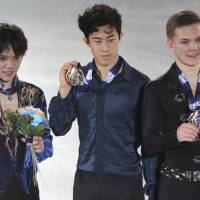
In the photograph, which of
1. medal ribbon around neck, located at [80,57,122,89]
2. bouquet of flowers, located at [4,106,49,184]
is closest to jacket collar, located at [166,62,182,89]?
medal ribbon around neck, located at [80,57,122,89]

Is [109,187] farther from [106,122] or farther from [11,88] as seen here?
[11,88]

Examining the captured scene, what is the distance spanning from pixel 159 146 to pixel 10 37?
3.58ft

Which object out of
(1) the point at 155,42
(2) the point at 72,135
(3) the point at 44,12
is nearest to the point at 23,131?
(2) the point at 72,135

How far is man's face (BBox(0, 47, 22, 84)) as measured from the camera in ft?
13.8

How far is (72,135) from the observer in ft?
20.5

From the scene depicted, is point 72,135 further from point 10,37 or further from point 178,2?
point 178,2

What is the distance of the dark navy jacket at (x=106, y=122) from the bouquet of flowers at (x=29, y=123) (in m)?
0.19

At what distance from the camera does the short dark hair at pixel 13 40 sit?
4277mm

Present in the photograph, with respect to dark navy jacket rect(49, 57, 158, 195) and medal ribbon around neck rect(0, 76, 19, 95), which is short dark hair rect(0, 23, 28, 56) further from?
dark navy jacket rect(49, 57, 158, 195)

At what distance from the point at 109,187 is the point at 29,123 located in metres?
0.55

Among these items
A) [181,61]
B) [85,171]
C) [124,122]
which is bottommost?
[85,171]

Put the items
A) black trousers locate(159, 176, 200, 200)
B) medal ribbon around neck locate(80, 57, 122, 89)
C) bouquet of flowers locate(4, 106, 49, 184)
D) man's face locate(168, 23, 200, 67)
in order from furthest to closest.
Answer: medal ribbon around neck locate(80, 57, 122, 89)
bouquet of flowers locate(4, 106, 49, 184)
man's face locate(168, 23, 200, 67)
black trousers locate(159, 176, 200, 200)

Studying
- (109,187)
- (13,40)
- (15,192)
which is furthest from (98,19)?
(15,192)

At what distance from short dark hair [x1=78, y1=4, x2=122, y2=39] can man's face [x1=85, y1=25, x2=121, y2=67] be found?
1.2 inches
